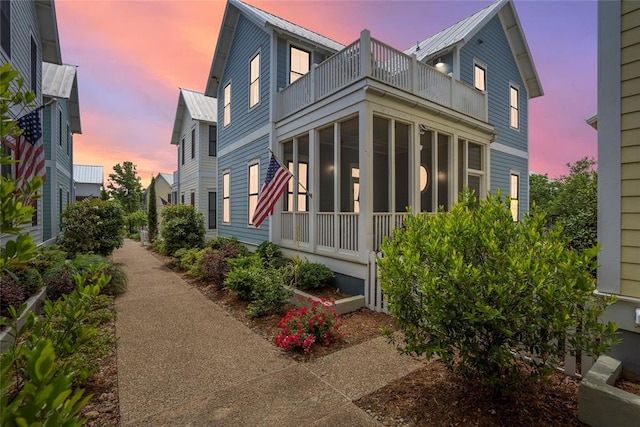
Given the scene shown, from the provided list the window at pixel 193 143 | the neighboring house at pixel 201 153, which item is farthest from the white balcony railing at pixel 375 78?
the window at pixel 193 143

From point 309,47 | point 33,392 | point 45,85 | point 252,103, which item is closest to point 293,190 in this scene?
point 252,103

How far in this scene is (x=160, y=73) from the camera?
9062 mm

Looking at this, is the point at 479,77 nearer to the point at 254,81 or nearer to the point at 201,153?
the point at 254,81

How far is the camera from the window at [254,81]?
10328mm

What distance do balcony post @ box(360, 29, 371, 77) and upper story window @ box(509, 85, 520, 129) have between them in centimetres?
1000

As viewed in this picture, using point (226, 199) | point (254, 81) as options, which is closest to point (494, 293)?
point (254, 81)

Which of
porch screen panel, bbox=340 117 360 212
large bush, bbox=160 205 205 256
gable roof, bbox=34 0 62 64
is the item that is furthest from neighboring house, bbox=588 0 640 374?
gable roof, bbox=34 0 62 64

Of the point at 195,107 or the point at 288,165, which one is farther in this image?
the point at 195,107

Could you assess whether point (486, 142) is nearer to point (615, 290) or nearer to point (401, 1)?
point (401, 1)

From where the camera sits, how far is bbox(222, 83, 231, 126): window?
12.8 metres

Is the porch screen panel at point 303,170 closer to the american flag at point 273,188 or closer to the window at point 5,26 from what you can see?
the american flag at point 273,188

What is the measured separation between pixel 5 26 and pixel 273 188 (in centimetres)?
656

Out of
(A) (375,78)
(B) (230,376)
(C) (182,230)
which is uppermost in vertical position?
(A) (375,78)

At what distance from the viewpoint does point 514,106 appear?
13.9m
